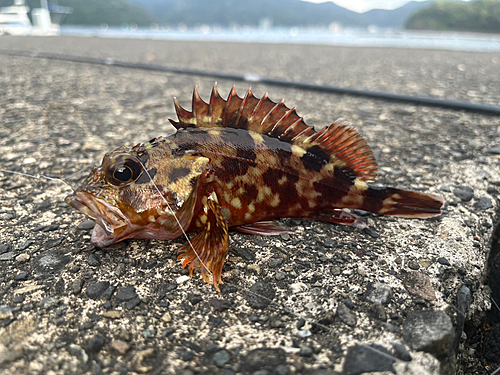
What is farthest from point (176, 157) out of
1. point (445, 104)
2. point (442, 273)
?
point (445, 104)

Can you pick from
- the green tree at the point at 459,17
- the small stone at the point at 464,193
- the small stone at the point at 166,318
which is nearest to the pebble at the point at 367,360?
the small stone at the point at 166,318

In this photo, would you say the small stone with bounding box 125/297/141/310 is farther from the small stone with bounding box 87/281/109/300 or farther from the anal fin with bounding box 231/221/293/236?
the anal fin with bounding box 231/221/293/236

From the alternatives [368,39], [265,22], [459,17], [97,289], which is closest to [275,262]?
[97,289]

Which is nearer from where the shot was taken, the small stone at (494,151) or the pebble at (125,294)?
the pebble at (125,294)

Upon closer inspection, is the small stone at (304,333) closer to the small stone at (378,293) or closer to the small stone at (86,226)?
the small stone at (378,293)

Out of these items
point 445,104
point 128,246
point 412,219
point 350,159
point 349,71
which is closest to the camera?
point 128,246

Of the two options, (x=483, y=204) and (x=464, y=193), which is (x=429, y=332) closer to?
(x=483, y=204)

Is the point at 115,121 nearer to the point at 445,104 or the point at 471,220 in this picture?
the point at 471,220
